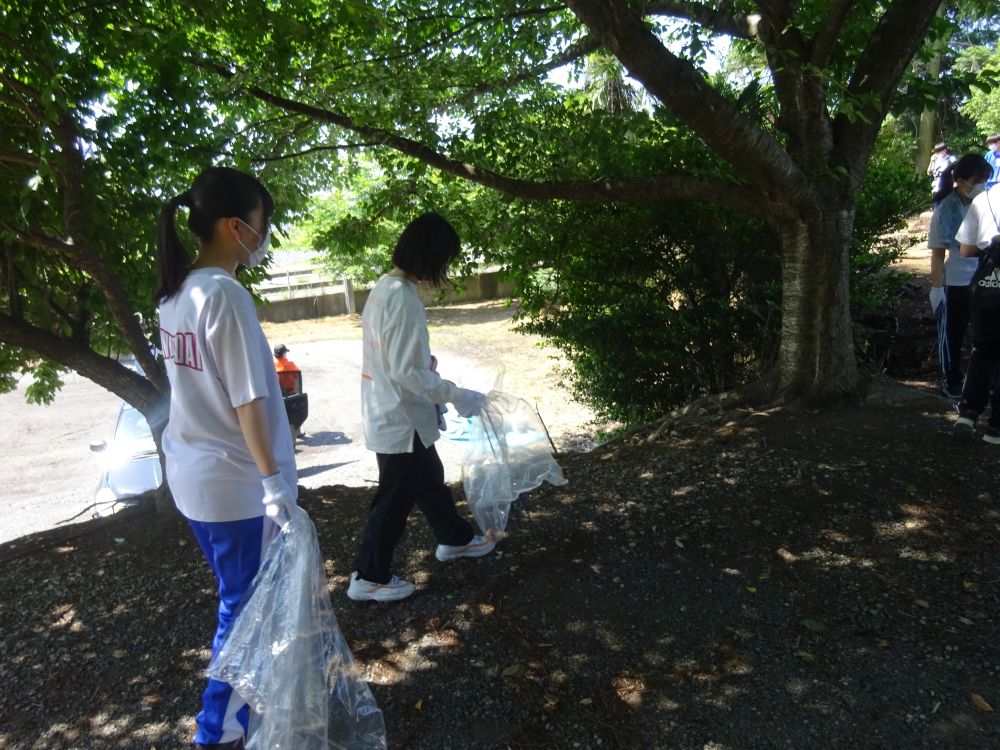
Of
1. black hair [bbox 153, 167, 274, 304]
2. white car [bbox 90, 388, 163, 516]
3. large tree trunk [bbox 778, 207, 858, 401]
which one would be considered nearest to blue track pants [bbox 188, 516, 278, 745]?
black hair [bbox 153, 167, 274, 304]

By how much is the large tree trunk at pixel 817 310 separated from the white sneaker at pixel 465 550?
255 cm

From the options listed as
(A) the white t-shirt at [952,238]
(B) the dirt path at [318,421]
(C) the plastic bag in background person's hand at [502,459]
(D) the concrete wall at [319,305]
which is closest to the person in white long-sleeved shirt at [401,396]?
(C) the plastic bag in background person's hand at [502,459]

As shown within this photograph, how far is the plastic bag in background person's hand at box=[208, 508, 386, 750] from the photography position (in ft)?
6.79

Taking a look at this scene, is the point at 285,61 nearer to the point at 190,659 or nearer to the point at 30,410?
the point at 190,659

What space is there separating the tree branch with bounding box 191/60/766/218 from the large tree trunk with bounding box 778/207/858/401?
0.36m

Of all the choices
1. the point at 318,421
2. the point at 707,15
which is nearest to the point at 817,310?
the point at 707,15

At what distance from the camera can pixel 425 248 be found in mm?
2941

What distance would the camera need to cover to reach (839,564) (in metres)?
3.11

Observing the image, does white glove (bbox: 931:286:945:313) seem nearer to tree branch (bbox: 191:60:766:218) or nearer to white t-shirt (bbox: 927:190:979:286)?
white t-shirt (bbox: 927:190:979:286)

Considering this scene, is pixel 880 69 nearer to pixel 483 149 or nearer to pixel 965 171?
pixel 965 171

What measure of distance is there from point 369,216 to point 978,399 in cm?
456

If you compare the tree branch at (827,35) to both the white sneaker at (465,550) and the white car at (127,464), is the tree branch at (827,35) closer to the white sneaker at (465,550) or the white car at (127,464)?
the white sneaker at (465,550)

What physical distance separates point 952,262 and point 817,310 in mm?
1111

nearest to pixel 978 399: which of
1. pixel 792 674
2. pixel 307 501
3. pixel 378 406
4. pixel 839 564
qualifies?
pixel 839 564
